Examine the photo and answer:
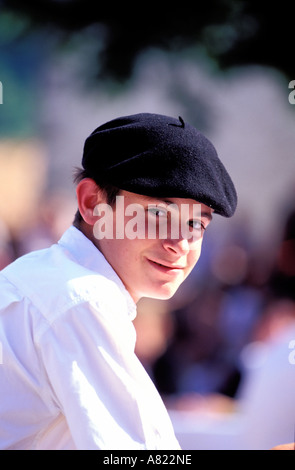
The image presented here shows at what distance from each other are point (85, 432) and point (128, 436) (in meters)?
0.09

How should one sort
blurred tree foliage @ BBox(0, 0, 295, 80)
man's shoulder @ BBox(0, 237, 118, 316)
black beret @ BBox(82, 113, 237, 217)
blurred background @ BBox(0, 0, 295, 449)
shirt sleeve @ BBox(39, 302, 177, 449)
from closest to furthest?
1. shirt sleeve @ BBox(39, 302, 177, 449)
2. man's shoulder @ BBox(0, 237, 118, 316)
3. black beret @ BBox(82, 113, 237, 217)
4. blurred background @ BBox(0, 0, 295, 449)
5. blurred tree foliage @ BBox(0, 0, 295, 80)

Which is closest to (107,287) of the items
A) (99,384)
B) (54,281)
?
(54,281)

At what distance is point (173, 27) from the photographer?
5.21 m

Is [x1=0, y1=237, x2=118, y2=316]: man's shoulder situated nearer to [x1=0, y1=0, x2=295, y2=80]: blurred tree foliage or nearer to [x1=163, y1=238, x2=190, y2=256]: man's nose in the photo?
[x1=163, y1=238, x2=190, y2=256]: man's nose

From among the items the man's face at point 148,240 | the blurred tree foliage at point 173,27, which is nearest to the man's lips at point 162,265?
the man's face at point 148,240

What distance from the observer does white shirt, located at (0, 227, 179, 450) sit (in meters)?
1.11

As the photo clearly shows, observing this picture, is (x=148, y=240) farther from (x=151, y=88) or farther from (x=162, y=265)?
(x=151, y=88)

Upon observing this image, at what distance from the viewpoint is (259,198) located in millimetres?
5012

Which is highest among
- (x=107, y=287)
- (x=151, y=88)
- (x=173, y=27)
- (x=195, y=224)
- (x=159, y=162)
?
(x=173, y=27)

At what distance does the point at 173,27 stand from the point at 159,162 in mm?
4174

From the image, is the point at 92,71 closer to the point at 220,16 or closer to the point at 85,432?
the point at 220,16

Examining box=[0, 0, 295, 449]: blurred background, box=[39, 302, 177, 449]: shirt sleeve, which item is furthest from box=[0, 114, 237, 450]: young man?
box=[0, 0, 295, 449]: blurred background

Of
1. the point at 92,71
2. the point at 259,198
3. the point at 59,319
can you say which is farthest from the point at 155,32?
the point at 59,319

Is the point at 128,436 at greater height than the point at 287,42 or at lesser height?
lesser
